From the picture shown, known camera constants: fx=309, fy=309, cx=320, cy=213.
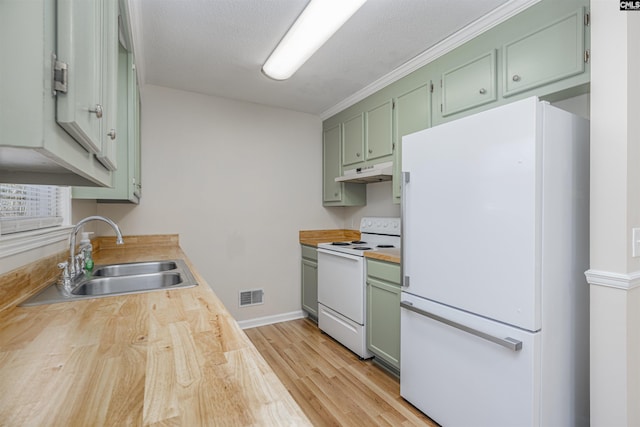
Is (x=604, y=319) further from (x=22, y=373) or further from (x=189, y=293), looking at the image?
(x=22, y=373)

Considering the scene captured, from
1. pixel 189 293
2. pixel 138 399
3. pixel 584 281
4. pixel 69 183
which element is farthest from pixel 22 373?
pixel 584 281

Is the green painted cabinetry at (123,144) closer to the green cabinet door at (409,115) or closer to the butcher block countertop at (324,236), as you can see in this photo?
the green cabinet door at (409,115)

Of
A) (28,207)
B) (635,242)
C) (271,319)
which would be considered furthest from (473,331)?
(271,319)

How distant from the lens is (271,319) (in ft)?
10.7

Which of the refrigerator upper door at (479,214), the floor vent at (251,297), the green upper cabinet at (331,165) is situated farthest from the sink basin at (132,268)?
the green upper cabinet at (331,165)

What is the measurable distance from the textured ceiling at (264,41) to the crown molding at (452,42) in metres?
0.04

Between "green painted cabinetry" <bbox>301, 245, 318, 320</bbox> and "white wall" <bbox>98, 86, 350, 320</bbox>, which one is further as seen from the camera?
"green painted cabinetry" <bbox>301, 245, 318, 320</bbox>

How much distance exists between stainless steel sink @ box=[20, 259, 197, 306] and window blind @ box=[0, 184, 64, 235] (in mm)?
283

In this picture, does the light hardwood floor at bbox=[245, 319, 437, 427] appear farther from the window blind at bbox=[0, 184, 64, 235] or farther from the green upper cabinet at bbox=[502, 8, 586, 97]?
the green upper cabinet at bbox=[502, 8, 586, 97]

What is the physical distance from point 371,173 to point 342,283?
97 centimetres

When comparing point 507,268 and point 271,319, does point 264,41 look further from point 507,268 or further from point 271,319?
point 271,319

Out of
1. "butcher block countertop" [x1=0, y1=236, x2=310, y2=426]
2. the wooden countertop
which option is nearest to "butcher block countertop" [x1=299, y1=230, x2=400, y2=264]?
the wooden countertop

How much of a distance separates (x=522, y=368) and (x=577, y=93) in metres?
1.34

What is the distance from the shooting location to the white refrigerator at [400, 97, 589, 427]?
49.6 inches
